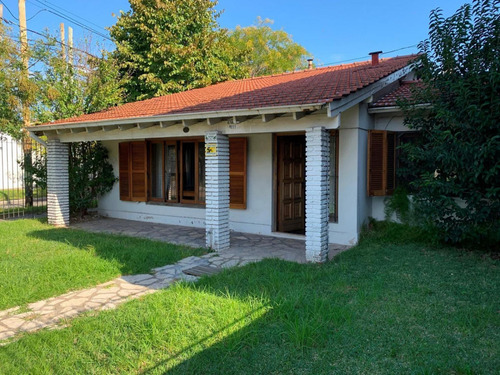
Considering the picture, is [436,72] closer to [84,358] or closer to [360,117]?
[360,117]

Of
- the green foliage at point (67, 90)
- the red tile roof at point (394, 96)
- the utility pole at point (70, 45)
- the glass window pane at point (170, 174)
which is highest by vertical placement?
the utility pole at point (70, 45)

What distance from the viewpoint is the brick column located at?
9820 mm

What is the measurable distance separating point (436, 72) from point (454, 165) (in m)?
1.65

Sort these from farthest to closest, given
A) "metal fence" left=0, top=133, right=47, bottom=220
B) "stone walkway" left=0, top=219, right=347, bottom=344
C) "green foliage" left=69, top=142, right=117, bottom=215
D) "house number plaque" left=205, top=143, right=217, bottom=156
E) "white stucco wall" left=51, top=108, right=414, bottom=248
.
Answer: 1. "metal fence" left=0, top=133, right=47, bottom=220
2. "green foliage" left=69, top=142, right=117, bottom=215
3. "house number plaque" left=205, top=143, right=217, bottom=156
4. "white stucco wall" left=51, top=108, right=414, bottom=248
5. "stone walkway" left=0, top=219, right=347, bottom=344

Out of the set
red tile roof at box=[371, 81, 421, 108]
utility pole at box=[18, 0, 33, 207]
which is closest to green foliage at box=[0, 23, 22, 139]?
utility pole at box=[18, 0, 33, 207]

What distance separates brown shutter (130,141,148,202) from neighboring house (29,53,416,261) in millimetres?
28

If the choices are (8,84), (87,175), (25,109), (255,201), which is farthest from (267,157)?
(8,84)

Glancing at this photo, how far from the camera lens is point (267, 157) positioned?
8508mm

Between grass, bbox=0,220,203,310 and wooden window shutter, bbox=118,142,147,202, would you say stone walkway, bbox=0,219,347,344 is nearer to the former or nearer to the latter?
grass, bbox=0,220,203,310

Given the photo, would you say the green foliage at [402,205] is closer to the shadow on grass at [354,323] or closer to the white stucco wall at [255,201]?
the shadow on grass at [354,323]

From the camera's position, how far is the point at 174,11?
618 inches

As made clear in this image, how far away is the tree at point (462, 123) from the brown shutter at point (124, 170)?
7423 mm

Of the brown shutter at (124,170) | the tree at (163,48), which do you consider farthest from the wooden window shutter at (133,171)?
the tree at (163,48)

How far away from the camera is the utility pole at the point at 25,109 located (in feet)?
36.6
